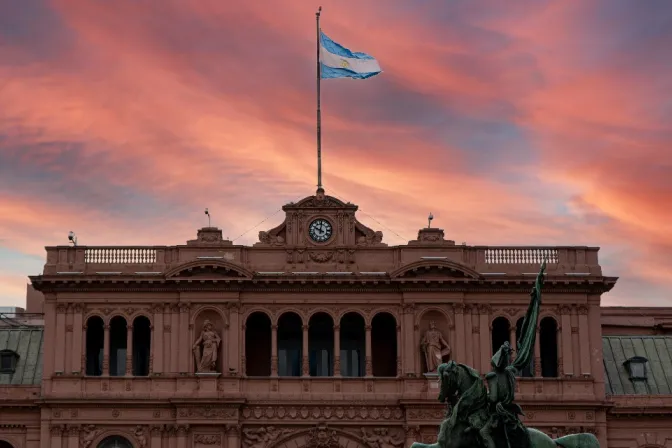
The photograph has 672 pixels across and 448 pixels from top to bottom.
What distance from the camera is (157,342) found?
95.8 m

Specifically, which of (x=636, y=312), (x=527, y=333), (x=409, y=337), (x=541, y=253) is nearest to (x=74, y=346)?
(x=409, y=337)

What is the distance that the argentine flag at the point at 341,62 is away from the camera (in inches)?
3905

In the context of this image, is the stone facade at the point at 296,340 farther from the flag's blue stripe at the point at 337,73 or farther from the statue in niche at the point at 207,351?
the flag's blue stripe at the point at 337,73

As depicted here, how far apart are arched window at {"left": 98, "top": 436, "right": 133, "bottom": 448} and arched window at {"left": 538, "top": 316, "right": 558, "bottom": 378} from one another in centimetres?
2503

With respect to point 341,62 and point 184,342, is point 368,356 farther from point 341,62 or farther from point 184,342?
point 341,62

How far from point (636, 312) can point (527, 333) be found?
69.1m

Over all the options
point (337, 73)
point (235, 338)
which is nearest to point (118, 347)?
point (235, 338)

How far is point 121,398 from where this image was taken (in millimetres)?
94750

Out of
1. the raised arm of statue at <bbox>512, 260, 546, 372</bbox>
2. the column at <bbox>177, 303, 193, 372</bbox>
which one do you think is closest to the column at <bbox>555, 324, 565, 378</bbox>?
the column at <bbox>177, 303, 193, 372</bbox>

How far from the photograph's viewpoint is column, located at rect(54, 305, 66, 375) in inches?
3757

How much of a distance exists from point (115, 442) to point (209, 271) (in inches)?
445

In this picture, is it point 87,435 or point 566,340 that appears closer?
point 87,435

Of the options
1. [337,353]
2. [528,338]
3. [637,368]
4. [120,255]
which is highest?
[120,255]

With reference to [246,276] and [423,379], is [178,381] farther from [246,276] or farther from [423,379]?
[423,379]
